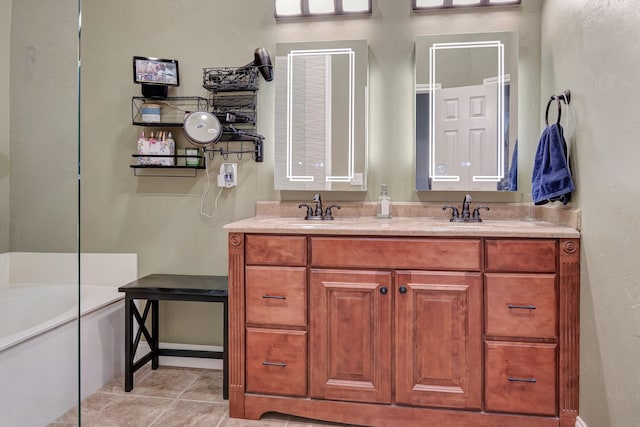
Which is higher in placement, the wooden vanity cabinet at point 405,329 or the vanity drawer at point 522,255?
the vanity drawer at point 522,255

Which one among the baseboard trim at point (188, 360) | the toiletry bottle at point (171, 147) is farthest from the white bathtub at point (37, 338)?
the toiletry bottle at point (171, 147)

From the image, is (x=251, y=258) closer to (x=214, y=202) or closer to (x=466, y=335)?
(x=214, y=202)

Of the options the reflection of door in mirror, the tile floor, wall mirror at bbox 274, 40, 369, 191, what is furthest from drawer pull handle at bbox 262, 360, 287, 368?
the reflection of door in mirror

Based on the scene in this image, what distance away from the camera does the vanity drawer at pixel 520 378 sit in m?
1.79

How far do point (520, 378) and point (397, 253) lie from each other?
734 millimetres

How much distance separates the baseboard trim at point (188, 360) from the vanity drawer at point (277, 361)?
2.37 ft

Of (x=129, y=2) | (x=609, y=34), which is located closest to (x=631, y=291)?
(x=609, y=34)

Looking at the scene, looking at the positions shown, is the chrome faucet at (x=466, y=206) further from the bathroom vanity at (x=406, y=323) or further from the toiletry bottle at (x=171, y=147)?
the toiletry bottle at (x=171, y=147)

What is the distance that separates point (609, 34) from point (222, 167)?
1.97 m

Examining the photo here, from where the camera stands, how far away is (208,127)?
94.6 inches

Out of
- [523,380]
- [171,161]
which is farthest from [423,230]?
[171,161]

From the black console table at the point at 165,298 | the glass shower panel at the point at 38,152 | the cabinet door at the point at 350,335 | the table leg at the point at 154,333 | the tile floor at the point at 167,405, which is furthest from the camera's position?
the table leg at the point at 154,333

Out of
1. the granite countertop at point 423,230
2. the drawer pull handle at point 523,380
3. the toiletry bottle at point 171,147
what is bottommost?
the drawer pull handle at point 523,380

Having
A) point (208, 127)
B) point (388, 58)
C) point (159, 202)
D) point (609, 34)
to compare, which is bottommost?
point (159, 202)
